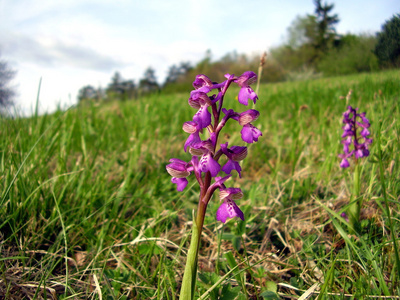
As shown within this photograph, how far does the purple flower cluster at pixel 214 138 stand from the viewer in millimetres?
1233

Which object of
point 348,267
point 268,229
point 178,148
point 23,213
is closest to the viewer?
point 348,267

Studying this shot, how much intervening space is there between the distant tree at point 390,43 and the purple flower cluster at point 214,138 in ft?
7.99

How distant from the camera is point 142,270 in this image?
6.17 ft

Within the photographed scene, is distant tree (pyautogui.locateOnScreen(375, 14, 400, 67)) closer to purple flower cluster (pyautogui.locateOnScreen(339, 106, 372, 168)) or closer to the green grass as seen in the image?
the green grass

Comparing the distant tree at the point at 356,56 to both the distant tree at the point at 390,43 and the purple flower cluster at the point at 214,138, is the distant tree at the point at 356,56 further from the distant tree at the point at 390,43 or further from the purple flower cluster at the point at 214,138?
the purple flower cluster at the point at 214,138

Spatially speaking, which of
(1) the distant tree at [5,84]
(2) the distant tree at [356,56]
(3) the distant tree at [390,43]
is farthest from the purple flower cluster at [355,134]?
(1) the distant tree at [5,84]

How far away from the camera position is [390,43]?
287cm

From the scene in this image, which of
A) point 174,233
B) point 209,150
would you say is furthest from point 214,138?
point 174,233

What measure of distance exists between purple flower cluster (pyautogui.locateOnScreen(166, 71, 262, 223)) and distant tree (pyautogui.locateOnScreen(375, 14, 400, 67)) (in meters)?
2.44

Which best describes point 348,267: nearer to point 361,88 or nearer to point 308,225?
point 308,225

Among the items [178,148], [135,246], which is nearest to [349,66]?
[178,148]

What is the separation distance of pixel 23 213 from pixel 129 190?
40.7 inches

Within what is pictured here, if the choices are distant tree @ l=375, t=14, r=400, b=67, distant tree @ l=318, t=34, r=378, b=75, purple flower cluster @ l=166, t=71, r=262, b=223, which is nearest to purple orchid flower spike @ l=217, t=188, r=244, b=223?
purple flower cluster @ l=166, t=71, r=262, b=223

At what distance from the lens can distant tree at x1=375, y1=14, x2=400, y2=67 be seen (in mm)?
2760
